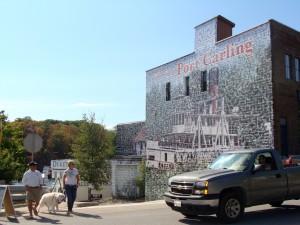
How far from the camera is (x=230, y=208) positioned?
32.7 ft

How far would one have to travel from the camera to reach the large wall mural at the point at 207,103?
917 inches

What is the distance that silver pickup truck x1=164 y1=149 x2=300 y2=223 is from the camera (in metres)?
9.70

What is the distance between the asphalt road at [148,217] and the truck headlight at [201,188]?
94 centimetres

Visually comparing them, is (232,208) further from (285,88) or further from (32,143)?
(285,88)

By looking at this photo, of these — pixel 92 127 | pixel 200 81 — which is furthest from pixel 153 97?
pixel 92 127

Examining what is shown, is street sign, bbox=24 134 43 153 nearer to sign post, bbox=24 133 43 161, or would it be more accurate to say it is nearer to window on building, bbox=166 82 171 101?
sign post, bbox=24 133 43 161

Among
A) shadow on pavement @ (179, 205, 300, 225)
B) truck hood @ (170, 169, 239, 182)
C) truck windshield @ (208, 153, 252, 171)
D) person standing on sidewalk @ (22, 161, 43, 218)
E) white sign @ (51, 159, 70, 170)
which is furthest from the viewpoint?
white sign @ (51, 159, 70, 170)

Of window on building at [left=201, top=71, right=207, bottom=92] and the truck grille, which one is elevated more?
window on building at [left=201, top=71, right=207, bottom=92]

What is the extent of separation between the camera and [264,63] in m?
23.0

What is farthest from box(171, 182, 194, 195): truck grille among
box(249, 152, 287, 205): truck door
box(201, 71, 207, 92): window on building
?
box(201, 71, 207, 92): window on building

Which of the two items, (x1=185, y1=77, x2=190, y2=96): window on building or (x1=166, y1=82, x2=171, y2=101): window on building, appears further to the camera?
(x1=166, y1=82, x2=171, y2=101): window on building

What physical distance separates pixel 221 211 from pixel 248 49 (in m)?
16.3

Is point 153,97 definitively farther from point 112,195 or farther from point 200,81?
point 112,195

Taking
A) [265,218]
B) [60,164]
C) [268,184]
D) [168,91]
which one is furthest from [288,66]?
[60,164]
